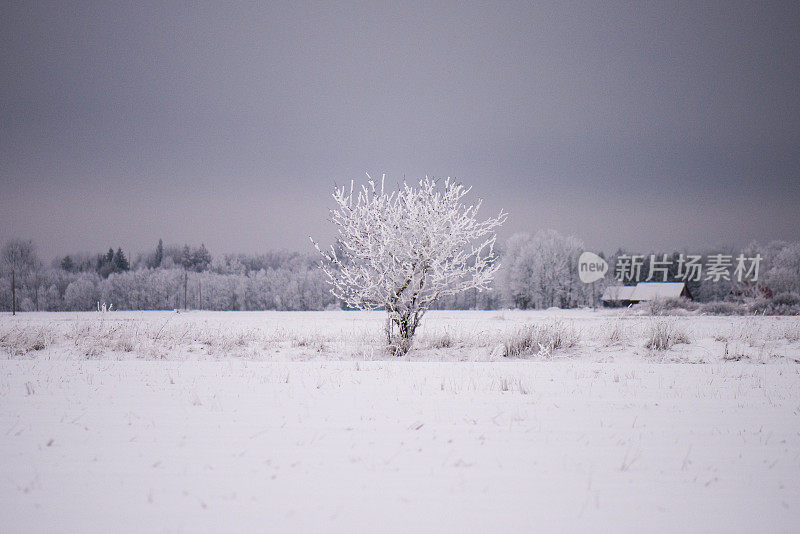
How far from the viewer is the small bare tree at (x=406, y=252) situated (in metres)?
12.6

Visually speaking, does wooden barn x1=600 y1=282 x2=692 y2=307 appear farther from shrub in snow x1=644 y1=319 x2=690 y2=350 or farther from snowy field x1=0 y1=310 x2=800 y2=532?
snowy field x1=0 y1=310 x2=800 y2=532

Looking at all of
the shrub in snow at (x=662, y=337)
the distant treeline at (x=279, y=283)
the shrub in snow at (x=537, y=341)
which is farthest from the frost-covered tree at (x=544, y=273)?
the shrub in snow at (x=537, y=341)

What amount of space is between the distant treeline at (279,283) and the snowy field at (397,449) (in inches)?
1683

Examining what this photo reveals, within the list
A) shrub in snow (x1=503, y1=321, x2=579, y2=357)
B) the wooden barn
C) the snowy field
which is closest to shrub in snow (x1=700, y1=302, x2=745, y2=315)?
the wooden barn

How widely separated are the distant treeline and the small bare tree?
1524 inches

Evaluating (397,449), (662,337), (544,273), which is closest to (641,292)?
(544,273)

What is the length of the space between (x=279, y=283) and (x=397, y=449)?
84.3 meters

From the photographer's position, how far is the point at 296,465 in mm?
4082

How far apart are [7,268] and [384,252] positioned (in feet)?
284

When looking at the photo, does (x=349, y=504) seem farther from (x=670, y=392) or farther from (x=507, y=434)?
(x=670, y=392)

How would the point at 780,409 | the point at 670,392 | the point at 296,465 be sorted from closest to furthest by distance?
the point at 296,465
the point at 780,409
the point at 670,392

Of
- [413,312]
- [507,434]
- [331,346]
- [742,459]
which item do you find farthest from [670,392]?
[331,346]

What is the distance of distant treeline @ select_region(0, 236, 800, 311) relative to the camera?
60875mm

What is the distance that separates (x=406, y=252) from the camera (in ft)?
42.0
